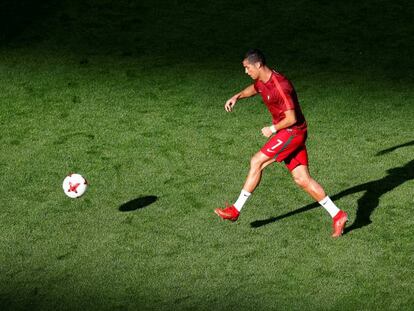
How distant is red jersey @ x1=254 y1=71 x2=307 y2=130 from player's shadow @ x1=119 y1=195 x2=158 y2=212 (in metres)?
2.05

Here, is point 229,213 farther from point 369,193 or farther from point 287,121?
point 369,193

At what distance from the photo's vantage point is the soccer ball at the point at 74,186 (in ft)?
35.6

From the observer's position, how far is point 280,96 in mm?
9977

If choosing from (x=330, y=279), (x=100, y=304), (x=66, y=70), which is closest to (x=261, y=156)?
(x=330, y=279)

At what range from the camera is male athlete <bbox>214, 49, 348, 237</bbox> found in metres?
9.97

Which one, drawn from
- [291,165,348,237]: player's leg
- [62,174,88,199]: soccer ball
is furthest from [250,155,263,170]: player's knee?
[62,174,88,199]: soccer ball

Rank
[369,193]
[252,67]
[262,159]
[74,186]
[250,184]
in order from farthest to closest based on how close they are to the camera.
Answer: [369,193] → [74,186] → [250,184] → [262,159] → [252,67]

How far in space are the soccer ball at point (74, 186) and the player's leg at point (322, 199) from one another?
101 inches

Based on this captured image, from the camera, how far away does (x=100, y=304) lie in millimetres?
8984

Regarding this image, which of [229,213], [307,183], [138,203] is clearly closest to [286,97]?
[307,183]

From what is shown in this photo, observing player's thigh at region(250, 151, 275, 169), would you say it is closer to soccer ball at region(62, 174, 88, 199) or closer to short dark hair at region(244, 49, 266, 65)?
short dark hair at region(244, 49, 266, 65)

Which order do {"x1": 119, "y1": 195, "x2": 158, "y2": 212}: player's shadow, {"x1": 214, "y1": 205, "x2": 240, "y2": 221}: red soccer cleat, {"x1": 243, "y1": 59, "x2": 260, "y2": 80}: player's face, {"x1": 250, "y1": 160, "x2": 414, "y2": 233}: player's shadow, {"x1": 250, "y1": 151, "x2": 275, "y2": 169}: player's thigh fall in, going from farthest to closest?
{"x1": 119, "y1": 195, "x2": 158, "y2": 212}: player's shadow → {"x1": 250, "y1": 160, "x2": 414, "y2": 233}: player's shadow → {"x1": 214, "y1": 205, "x2": 240, "y2": 221}: red soccer cleat → {"x1": 250, "y1": 151, "x2": 275, "y2": 169}: player's thigh → {"x1": 243, "y1": 59, "x2": 260, "y2": 80}: player's face

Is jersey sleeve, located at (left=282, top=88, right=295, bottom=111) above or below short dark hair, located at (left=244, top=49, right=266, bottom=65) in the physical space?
below

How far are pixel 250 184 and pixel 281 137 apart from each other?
65 cm
